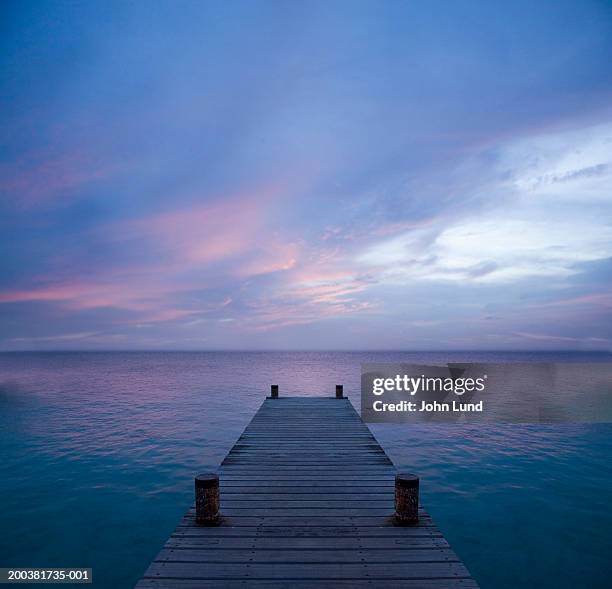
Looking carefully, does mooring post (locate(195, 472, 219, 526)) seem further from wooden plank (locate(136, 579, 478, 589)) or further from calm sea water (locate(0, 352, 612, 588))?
calm sea water (locate(0, 352, 612, 588))

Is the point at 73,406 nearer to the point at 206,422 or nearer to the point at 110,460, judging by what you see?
the point at 206,422

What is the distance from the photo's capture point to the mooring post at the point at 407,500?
583 cm

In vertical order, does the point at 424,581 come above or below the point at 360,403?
above

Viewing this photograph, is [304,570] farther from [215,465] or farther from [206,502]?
[215,465]

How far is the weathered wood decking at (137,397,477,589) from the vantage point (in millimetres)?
4688

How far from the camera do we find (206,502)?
5848 millimetres

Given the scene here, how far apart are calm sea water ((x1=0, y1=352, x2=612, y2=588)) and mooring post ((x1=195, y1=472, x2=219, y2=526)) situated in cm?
416

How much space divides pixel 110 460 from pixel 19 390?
36.1 meters

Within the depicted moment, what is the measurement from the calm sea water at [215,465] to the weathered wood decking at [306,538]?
3.65m

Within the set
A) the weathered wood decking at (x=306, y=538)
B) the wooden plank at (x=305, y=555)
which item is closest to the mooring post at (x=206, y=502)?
the weathered wood decking at (x=306, y=538)

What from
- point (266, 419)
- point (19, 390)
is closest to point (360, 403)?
point (266, 419)

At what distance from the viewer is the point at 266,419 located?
14.0m

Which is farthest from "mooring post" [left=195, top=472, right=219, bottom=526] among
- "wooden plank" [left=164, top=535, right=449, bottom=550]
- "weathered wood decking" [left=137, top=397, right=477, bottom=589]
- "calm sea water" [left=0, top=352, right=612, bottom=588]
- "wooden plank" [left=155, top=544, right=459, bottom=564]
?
"calm sea water" [left=0, top=352, right=612, bottom=588]

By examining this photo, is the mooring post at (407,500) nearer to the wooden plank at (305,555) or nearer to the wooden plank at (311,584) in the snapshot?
the wooden plank at (305,555)
